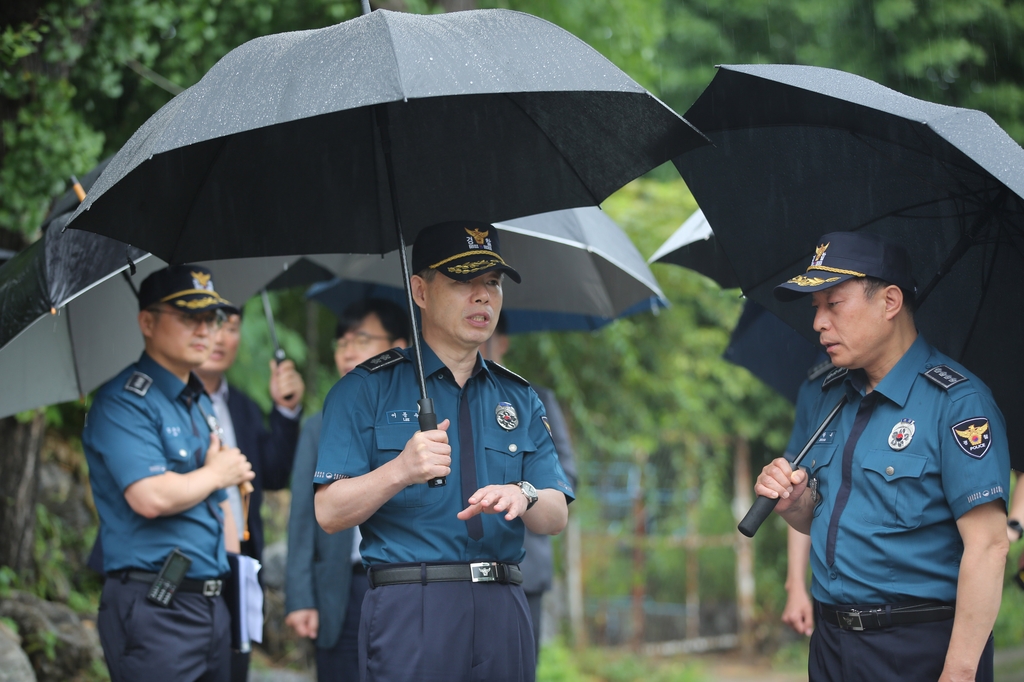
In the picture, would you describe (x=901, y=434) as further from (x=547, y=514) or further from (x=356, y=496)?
(x=356, y=496)

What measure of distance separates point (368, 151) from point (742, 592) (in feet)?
32.1

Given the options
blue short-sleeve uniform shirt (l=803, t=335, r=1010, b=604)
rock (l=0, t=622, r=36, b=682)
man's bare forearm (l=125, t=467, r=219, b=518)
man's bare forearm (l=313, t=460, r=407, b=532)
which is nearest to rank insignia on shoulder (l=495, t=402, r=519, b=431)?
man's bare forearm (l=313, t=460, r=407, b=532)

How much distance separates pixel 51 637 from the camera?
15.8ft

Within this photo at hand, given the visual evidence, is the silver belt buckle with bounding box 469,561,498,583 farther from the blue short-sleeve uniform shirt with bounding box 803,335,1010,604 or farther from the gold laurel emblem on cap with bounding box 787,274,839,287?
the gold laurel emblem on cap with bounding box 787,274,839,287

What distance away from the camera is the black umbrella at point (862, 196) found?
9.32 feet

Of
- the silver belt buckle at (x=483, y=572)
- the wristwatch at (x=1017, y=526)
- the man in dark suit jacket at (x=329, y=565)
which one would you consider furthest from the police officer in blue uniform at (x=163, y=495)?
the wristwatch at (x=1017, y=526)

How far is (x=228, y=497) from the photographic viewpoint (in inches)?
160

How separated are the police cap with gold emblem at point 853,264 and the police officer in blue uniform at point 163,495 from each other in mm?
2071

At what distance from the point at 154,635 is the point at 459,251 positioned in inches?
67.7

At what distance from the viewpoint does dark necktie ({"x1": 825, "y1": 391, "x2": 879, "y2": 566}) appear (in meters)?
3.01

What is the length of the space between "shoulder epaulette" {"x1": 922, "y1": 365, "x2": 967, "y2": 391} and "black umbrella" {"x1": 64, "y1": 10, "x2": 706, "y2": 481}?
969mm

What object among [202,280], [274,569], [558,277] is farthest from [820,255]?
[274,569]

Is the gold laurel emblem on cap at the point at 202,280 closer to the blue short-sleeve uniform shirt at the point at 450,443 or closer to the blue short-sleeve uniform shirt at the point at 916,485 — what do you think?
the blue short-sleeve uniform shirt at the point at 450,443

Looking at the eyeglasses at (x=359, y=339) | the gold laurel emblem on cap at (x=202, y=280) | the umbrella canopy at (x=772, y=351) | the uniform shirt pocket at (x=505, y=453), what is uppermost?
the gold laurel emblem on cap at (x=202, y=280)
